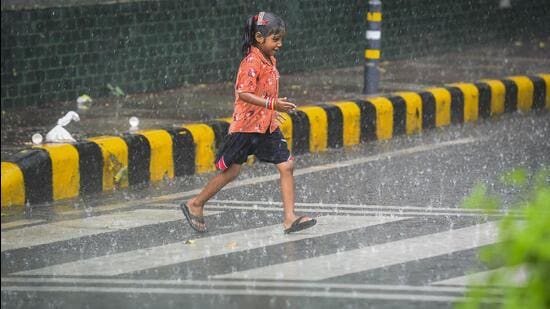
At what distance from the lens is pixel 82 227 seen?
7684 millimetres

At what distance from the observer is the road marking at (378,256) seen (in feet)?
20.9

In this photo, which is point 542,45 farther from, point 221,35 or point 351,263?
point 351,263

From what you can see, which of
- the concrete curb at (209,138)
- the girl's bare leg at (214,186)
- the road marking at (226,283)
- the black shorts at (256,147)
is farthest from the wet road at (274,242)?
the black shorts at (256,147)

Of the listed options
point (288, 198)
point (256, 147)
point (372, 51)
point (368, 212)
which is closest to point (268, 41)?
point (256, 147)

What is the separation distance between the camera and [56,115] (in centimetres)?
1118

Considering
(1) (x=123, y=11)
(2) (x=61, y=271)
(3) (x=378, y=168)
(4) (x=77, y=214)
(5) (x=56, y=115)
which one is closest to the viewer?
(2) (x=61, y=271)

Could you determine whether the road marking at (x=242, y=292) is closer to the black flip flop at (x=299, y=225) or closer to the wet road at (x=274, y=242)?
the wet road at (x=274, y=242)

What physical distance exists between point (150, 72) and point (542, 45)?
21.2 feet

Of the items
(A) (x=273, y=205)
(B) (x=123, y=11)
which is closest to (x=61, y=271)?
(A) (x=273, y=205)

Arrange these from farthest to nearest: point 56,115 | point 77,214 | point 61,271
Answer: point 56,115 < point 77,214 < point 61,271

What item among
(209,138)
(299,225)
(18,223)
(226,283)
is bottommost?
(209,138)

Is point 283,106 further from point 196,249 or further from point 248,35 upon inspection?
point 196,249

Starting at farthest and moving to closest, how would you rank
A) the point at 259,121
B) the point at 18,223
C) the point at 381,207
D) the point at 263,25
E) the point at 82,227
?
the point at 381,207
the point at 18,223
the point at 82,227
the point at 259,121
the point at 263,25

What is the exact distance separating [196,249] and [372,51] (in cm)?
586
